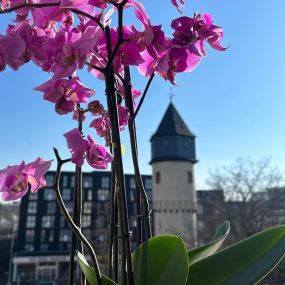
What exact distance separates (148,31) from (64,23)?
111 mm

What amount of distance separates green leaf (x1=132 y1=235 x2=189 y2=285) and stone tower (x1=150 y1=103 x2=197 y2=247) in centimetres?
1417

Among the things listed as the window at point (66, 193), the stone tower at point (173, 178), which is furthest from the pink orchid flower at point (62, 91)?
the window at point (66, 193)

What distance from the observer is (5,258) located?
2505cm

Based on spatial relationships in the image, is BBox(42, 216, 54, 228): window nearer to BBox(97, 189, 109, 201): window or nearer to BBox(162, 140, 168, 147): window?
BBox(97, 189, 109, 201): window

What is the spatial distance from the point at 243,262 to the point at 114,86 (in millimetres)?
263

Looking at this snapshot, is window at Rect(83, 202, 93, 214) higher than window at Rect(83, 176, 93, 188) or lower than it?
lower

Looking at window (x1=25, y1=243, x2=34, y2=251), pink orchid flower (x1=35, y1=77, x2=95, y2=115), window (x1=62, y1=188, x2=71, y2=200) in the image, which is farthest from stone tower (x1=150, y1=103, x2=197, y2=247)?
pink orchid flower (x1=35, y1=77, x2=95, y2=115)

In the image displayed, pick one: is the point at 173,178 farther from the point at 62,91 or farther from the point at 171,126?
the point at 62,91

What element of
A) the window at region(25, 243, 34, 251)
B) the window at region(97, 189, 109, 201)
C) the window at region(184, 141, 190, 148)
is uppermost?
the window at region(184, 141, 190, 148)

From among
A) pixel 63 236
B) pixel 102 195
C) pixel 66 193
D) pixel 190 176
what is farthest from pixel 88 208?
pixel 190 176

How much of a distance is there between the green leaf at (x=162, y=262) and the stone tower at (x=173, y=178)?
14.2 metres

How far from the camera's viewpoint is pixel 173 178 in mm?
15148

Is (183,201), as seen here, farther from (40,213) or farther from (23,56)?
(23,56)

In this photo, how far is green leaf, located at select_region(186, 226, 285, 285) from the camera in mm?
427
